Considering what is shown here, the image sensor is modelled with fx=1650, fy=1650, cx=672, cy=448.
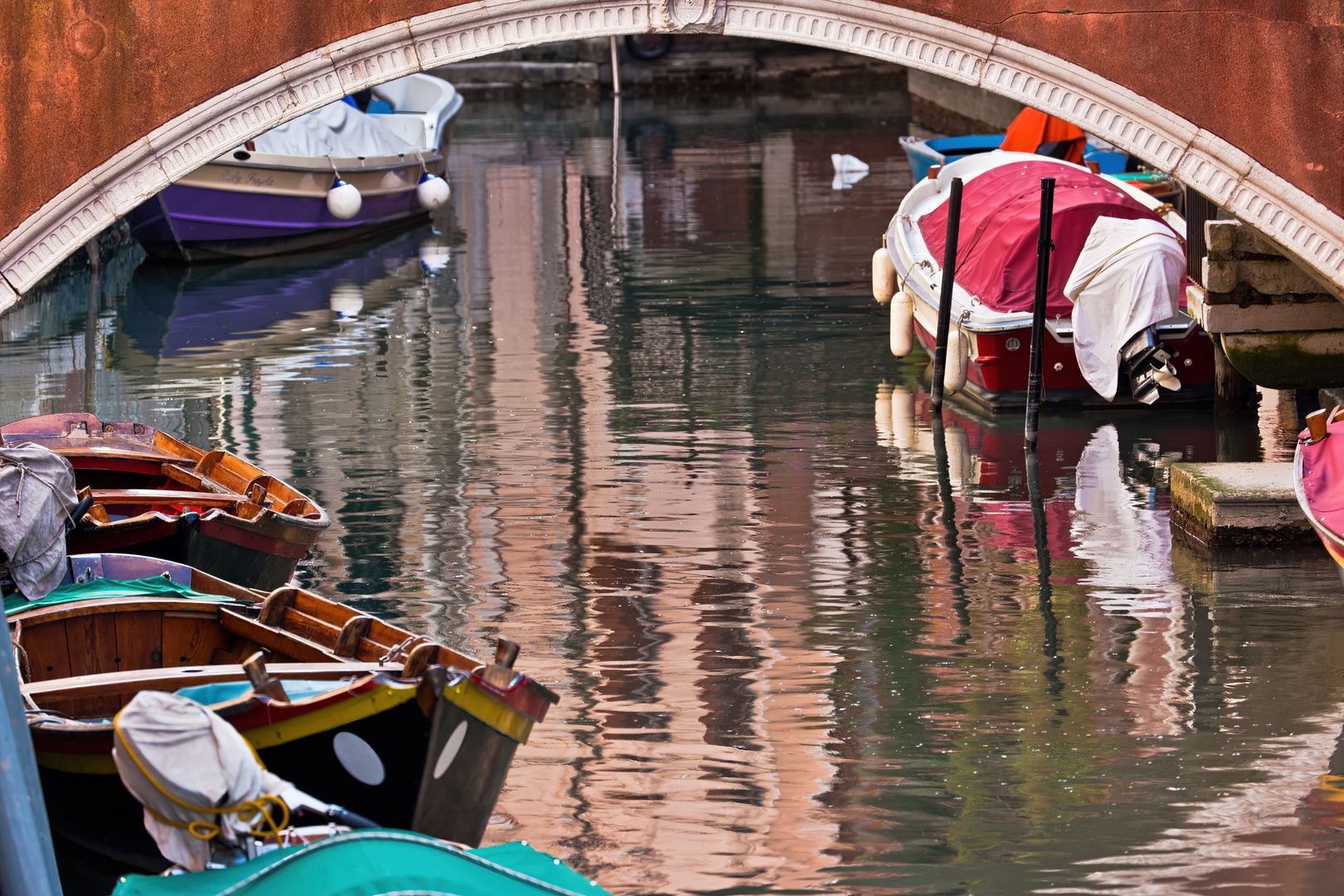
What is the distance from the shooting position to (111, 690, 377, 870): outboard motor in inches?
177

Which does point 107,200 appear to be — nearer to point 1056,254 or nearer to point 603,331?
point 1056,254

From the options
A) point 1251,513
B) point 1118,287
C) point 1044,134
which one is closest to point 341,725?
point 1251,513

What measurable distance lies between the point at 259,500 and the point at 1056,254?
6.39 metres

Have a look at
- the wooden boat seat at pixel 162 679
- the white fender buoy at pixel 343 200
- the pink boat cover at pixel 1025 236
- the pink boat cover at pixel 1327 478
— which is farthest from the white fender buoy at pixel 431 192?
the wooden boat seat at pixel 162 679

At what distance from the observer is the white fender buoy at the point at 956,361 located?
38.3ft

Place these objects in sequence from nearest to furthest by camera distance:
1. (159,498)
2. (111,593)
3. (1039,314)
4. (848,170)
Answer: (111,593)
(159,498)
(1039,314)
(848,170)

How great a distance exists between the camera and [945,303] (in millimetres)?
11680

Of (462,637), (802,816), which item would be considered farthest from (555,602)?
(802,816)

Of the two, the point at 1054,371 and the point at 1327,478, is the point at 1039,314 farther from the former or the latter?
the point at 1327,478

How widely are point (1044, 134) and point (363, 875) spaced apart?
14.9 metres

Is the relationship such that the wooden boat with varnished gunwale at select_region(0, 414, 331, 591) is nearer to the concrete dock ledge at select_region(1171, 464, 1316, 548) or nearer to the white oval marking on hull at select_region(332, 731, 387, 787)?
the white oval marking on hull at select_region(332, 731, 387, 787)

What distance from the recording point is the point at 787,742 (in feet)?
21.9

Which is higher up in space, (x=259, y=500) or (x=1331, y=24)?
(x=1331, y=24)

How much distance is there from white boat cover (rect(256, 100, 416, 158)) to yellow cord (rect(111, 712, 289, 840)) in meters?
15.5
